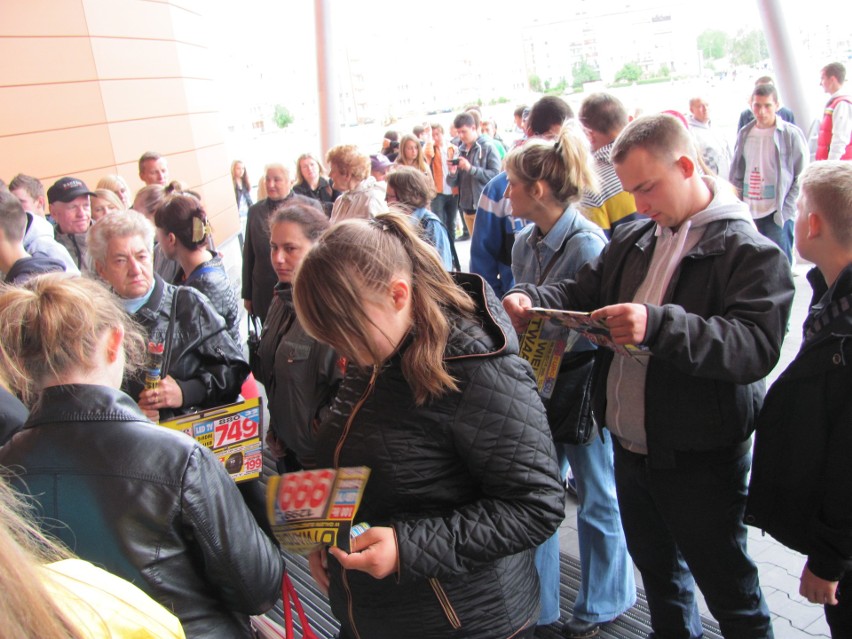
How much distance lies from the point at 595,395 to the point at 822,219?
85 cm

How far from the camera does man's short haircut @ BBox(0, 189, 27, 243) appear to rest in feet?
11.2

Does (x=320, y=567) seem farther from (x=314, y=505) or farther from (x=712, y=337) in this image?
(x=712, y=337)

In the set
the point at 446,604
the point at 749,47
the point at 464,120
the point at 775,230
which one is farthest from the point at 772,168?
the point at 446,604

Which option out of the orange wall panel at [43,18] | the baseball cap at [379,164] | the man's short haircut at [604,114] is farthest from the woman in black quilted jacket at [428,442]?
the orange wall panel at [43,18]

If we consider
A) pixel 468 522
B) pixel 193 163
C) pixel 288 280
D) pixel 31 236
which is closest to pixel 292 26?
pixel 193 163

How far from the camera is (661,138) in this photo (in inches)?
77.7

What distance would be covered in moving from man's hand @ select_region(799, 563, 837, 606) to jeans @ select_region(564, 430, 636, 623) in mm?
865

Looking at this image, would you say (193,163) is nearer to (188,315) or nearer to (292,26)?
(292,26)

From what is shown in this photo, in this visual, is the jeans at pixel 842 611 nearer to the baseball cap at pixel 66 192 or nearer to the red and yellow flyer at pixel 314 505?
the red and yellow flyer at pixel 314 505

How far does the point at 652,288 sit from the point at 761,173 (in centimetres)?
462

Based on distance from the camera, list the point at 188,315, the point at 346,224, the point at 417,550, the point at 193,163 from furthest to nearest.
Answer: the point at 193,163 < the point at 188,315 < the point at 346,224 < the point at 417,550

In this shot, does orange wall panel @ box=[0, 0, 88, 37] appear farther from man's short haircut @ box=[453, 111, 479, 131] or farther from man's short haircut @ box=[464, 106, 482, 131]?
man's short haircut @ box=[464, 106, 482, 131]

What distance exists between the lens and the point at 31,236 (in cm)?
420

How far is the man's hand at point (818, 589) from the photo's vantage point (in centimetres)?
177
